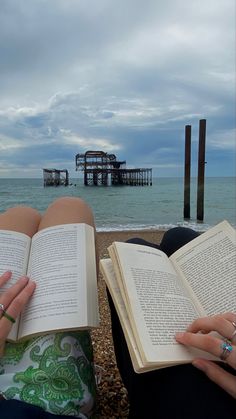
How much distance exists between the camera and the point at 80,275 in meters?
0.76

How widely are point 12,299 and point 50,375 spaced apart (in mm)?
153

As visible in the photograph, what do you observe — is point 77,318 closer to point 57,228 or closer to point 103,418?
point 57,228

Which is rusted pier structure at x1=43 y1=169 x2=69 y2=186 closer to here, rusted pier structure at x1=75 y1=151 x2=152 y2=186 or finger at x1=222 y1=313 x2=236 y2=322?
rusted pier structure at x1=75 y1=151 x2=152 y2=186

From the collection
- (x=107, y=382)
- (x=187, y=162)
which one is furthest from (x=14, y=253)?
(x=187, y=162)

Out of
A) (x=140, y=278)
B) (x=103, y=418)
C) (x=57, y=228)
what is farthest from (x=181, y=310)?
(x=103, y=418)

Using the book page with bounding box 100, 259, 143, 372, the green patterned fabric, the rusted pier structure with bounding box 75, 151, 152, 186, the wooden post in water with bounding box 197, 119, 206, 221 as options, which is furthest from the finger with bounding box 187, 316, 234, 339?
the rusted pier structure with bounding box 75, 151, 152, 186

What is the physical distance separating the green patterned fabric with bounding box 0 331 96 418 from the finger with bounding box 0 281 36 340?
8 centimetres

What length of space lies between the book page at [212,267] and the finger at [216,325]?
135 millimetres

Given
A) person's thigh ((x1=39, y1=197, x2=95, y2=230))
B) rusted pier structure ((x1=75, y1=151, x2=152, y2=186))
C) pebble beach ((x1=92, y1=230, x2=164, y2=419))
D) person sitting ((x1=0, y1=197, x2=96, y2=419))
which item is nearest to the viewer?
person sitting ((x1=0, y1=197, x2=96, y2=419))

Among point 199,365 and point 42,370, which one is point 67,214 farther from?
point 199,365

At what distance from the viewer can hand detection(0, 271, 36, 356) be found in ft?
2.20

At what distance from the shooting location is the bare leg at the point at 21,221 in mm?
982

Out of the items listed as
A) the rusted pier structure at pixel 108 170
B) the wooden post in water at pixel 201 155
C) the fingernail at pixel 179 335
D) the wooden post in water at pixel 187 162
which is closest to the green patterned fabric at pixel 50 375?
the fingernail at pixel 179 335

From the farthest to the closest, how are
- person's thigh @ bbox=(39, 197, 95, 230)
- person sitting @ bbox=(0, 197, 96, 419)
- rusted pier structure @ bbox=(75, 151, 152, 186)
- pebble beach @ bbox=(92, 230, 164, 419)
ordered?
rusted pier structure @ bbox=(75, 151, 152, 186)
pebble beach @ bbox=(92, 230, 164, 419)
person's thigh @ bbox=(39, 197, 95, 230)
person sitting @ bbox=(0, 197, 96, 419)
